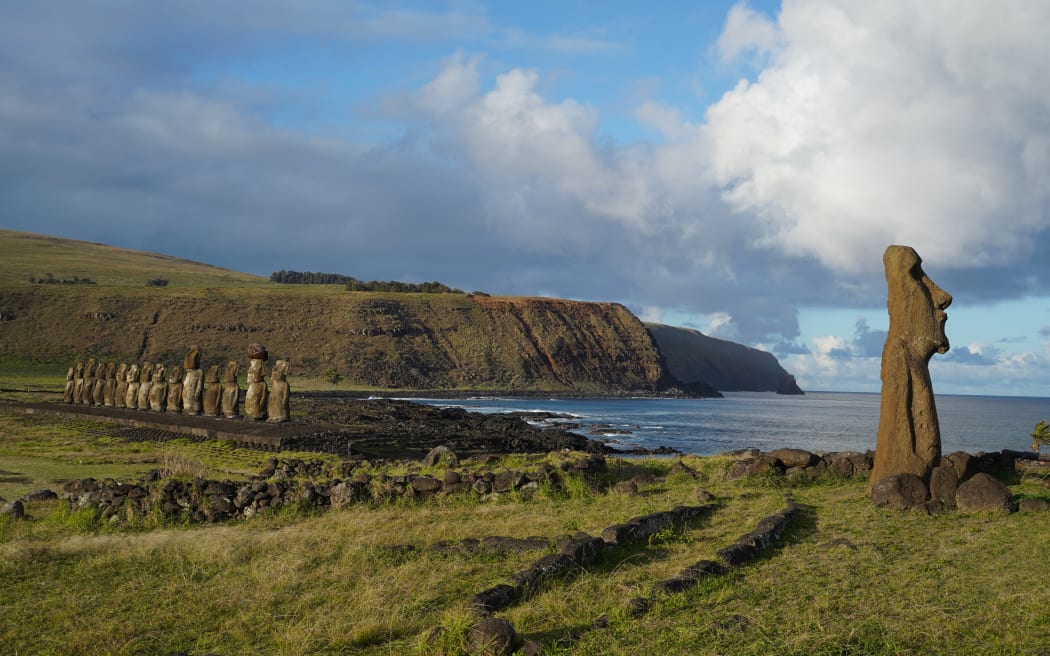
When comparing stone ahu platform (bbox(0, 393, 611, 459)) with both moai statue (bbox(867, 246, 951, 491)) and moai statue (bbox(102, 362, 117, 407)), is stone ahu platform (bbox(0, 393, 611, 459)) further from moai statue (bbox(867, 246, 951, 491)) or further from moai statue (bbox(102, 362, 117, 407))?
moai statue (bbox(867, 246, 951, 491))

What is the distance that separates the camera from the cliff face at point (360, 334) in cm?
9500

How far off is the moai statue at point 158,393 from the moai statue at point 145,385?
0.38 m

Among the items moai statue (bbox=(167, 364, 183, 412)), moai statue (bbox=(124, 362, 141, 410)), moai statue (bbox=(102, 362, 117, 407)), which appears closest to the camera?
moai statue (bbox=(167, 364, 183, 412))

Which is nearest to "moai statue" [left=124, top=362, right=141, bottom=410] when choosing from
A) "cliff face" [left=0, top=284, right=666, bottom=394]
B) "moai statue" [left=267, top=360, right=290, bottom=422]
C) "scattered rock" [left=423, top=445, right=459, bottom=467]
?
"moai statue" [left=267, top=360, right=290, bottom=422]

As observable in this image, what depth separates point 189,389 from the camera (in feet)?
109

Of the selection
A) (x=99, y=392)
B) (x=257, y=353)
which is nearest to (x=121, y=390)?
(x=99, y=392)

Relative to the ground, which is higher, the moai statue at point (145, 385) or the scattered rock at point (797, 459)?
the scattered rock at point (797, 459)

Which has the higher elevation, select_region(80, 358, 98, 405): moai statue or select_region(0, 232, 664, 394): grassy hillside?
select_region(0, 232, 664, 394): grassy hillside

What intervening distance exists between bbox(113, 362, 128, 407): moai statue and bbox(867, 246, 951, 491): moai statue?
33685mm

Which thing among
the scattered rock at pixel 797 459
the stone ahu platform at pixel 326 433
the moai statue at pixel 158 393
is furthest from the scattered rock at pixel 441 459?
the moai statue at pixel 158 393

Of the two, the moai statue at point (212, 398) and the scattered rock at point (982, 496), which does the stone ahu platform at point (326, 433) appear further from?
the scattered rock at point (982, 496)

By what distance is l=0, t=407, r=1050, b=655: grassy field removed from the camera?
21.7 feet

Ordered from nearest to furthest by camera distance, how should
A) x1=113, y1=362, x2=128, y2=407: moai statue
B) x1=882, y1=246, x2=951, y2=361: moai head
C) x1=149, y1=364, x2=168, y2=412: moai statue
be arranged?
1. x1=882, y1=246, x2=951, y2=361: moai head
2. x1=149, y1=364, x2=168, y2=412: moai statue
3. x1=113, y1=362, x2=128, y2=407: moai statue

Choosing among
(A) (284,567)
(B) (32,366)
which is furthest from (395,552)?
(B) (32,366)
